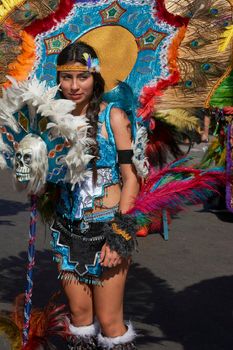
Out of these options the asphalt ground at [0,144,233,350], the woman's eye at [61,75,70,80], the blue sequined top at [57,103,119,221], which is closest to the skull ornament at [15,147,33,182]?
the blue sequined top at [57,103,119,221]

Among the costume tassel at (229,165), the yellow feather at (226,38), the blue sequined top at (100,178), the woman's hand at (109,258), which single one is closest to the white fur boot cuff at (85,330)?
the woman's hand at (109,258)

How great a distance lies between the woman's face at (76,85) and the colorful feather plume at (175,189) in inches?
21.5

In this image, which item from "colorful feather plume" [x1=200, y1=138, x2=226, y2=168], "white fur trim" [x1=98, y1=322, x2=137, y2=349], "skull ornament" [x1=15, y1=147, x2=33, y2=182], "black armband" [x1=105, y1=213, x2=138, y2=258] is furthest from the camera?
"colorful feather plume" [x1=200, y1=138, x2=226, y2=168]

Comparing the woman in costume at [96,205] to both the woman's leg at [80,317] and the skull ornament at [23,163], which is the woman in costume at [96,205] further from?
the skull ornament at [23,163]

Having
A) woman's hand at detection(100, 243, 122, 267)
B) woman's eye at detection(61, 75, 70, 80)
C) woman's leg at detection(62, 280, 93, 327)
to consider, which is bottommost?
woman's leg at detection(62, 280, 93, 327)

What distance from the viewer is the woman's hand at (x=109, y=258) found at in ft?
10.3

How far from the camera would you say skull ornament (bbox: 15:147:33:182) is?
9.86ft

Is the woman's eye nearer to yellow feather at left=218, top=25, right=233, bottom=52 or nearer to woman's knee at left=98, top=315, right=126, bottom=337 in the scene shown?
yellow feather at left=218, top=25, right=233, bottom=52

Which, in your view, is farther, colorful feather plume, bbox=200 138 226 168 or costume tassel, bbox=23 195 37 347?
colorful feather plume, bbox=200 138 226 168

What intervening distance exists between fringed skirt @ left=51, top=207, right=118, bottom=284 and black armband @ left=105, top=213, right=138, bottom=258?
0.09m

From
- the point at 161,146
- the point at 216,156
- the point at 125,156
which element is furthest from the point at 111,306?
the point at 161,146

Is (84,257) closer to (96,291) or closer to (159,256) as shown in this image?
(96,291)

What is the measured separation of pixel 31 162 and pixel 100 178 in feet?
1.30

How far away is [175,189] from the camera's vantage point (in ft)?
11.0
